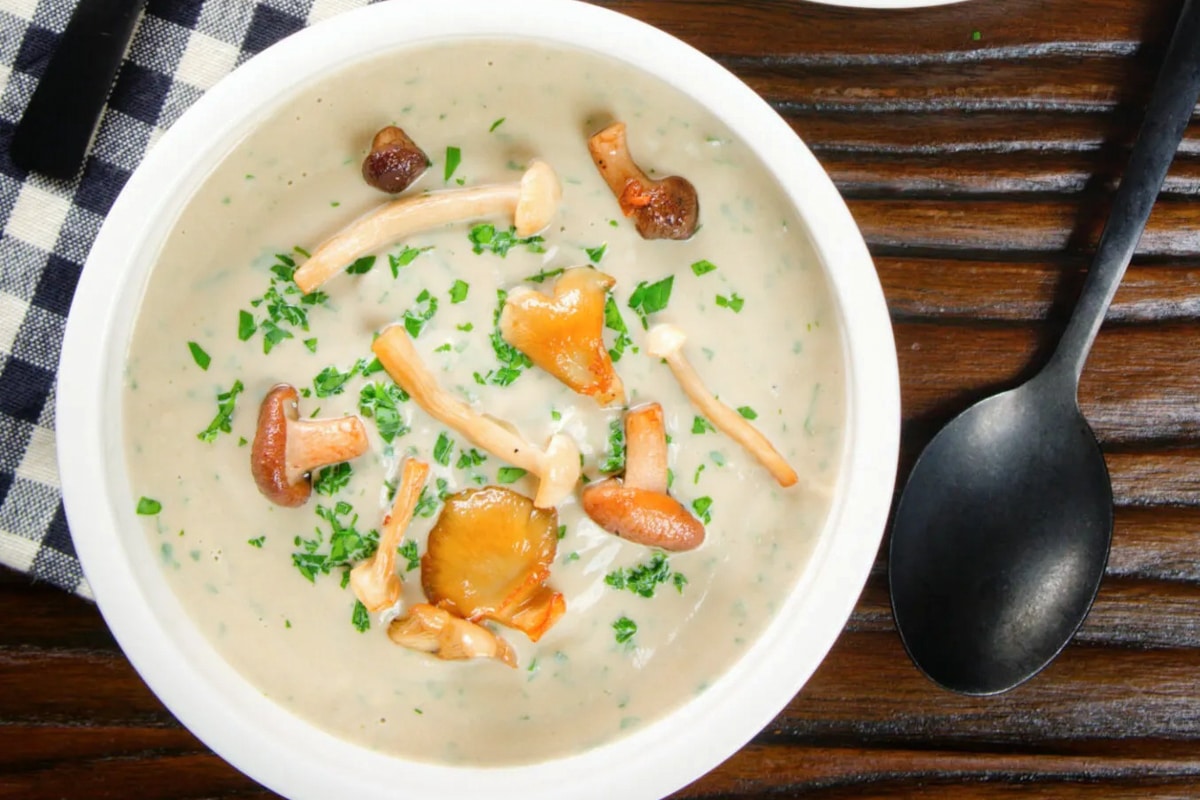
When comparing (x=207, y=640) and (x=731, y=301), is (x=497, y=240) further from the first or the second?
(x=207, y=640)

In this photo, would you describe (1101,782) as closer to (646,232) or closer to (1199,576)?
(1199,576)

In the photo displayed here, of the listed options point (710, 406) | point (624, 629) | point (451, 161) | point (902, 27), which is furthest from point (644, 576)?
point (902, 27)

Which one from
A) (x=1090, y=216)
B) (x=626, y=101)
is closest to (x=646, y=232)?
(x=626, y=101)

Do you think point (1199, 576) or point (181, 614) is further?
point (1199, 576)

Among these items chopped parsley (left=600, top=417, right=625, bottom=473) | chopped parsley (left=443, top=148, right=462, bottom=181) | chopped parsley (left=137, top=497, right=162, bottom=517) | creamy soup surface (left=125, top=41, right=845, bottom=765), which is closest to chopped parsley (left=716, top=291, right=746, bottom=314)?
creamy soup surface (left=125, top=41, right=845, bottom=765)

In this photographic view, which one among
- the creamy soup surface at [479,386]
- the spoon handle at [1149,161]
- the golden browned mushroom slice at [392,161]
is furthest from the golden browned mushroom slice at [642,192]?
the spoon handle at [1149,161]

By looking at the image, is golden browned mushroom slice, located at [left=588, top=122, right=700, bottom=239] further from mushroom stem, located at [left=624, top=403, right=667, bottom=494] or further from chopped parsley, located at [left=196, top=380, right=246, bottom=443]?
chopped parsley, located at [left=196, top=380, right=246, bottom=443]

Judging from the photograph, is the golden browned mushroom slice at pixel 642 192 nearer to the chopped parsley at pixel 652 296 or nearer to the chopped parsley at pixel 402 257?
the chopped parsley at pixel 652 296
